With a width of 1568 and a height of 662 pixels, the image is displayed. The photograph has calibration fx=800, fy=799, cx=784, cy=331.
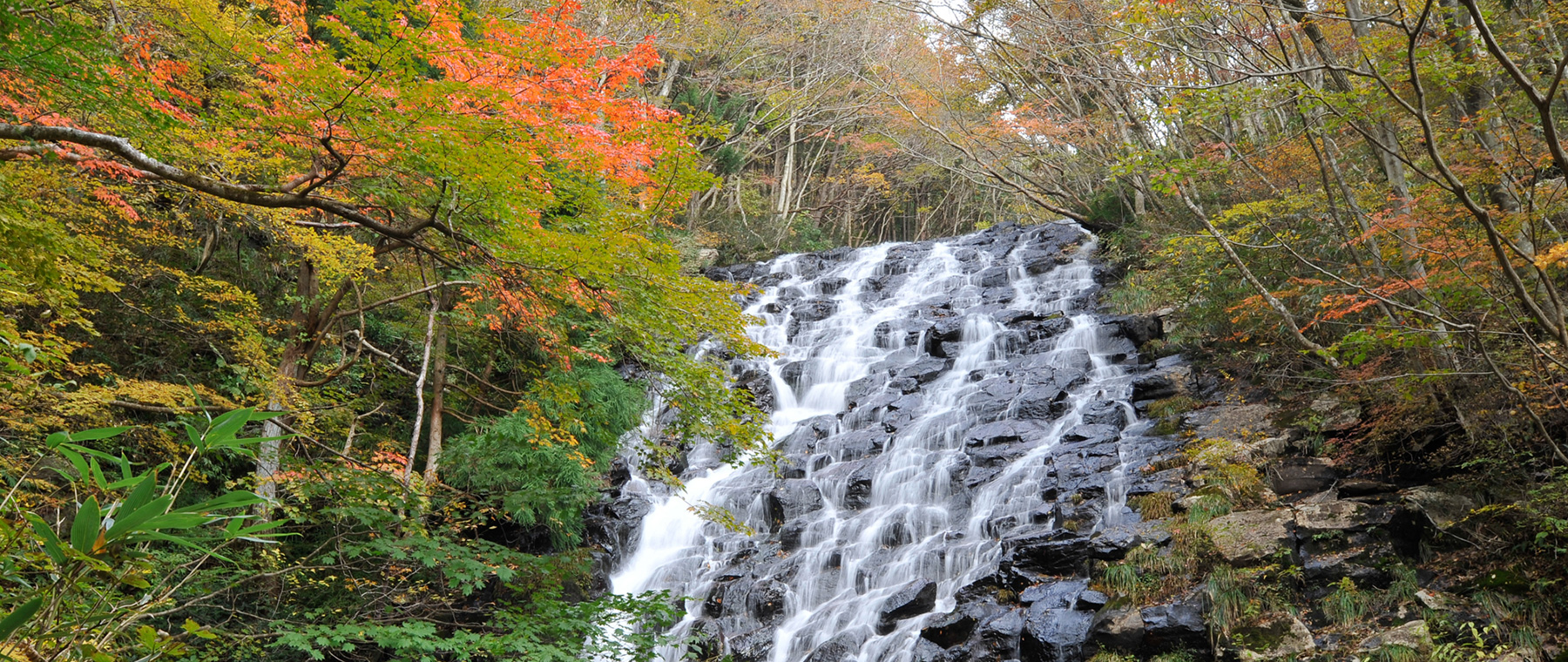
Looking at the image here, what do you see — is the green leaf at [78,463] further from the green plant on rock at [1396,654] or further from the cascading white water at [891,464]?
the green plant on rock at [1396,654]

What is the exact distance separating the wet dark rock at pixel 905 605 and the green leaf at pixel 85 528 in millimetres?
8182

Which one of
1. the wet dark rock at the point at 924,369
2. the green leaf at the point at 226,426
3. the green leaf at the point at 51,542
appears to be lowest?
the green leaf at the point at 51,542

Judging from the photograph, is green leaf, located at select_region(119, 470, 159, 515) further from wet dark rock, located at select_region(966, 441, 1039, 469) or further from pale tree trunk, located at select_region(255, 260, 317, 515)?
wet dark rock, located at select_region(966, 441, 1039, 469)

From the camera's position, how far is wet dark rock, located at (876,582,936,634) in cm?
866

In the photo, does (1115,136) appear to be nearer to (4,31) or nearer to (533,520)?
(533,520)

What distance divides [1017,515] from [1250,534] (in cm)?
263

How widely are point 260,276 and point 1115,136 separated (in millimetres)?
14850

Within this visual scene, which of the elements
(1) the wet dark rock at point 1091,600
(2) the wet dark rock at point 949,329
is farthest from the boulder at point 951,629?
(2) the wet dark rock at point 949,329

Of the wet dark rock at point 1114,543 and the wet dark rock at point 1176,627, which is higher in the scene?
the wet dark rock at point 1114,543

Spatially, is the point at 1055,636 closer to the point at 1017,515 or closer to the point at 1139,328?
the point at 1017,515

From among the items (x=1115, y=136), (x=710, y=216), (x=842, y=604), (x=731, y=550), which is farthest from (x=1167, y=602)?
(x=710, y=216)

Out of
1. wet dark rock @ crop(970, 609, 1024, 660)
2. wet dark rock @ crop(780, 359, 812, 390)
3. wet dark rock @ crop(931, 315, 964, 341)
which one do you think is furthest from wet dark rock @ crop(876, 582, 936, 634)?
wet dark rock @ crop(931, 315, 964, 341)

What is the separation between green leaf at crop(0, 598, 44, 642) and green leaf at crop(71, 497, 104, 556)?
9 centimetres

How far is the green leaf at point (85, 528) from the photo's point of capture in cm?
125
